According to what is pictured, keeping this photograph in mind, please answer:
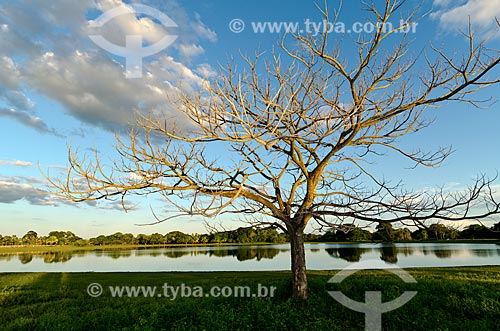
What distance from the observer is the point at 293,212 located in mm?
8570

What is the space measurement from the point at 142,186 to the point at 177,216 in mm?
1435

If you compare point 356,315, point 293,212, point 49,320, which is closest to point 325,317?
point 356,315

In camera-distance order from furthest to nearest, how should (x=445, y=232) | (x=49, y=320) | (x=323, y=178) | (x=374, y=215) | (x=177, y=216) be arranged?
(x=323, y=178) → (x=49, y=320) → (x=374, y=215) → (x=177, y=216) → (x=445, y=232)

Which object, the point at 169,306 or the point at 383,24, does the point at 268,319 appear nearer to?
the point at 169,306

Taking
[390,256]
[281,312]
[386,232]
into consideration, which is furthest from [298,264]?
[390,256]

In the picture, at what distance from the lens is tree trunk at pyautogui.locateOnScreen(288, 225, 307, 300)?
8250 mm

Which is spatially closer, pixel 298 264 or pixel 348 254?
pixel 298 264

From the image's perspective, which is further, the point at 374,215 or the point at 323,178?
the point at 323,178

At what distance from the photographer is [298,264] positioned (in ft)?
27.0
